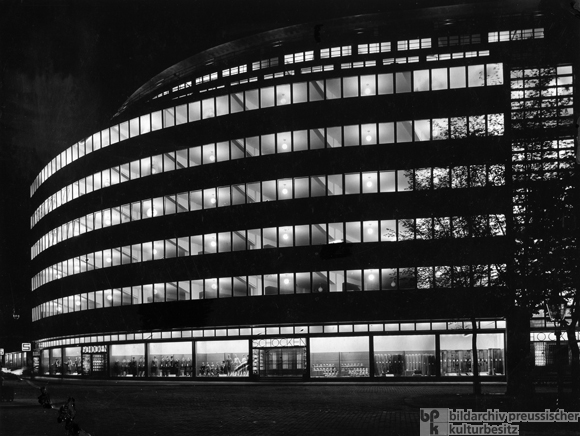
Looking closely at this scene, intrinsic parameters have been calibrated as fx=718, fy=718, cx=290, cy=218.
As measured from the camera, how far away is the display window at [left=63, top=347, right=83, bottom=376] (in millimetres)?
65875

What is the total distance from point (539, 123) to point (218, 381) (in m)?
35.3

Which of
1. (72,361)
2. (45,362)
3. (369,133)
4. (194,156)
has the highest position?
(369,133)

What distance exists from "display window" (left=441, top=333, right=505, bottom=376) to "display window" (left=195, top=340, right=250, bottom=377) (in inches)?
586

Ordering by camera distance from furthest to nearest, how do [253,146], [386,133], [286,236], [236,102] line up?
1. [236,102]
2. [253,146]
3. [286,236]
4. [386,133]

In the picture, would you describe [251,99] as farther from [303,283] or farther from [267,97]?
[303,283]

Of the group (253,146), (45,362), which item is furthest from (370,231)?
(45,362)

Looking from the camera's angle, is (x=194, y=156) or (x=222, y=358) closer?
(x=222, y=358)

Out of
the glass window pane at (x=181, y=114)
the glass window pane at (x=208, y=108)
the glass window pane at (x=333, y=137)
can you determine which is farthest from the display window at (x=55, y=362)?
the glass window pane at (x=333, y=137)

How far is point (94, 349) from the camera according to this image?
205ft

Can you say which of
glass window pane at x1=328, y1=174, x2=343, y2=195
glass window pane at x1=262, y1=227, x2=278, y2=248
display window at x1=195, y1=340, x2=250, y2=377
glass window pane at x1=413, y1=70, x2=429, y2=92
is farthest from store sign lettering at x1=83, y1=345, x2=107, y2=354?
glass window pane at x1=413, y1=70, x2=429, y2=92

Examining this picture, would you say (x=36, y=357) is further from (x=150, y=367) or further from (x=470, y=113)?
(x=470, y=113)

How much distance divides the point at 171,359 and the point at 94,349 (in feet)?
29.7

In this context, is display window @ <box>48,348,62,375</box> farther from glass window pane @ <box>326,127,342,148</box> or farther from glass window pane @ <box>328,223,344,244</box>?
glass window pane @ <box>326,127,342,148</box>

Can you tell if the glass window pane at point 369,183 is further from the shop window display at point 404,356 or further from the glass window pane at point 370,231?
the shop window display at point 404,356
